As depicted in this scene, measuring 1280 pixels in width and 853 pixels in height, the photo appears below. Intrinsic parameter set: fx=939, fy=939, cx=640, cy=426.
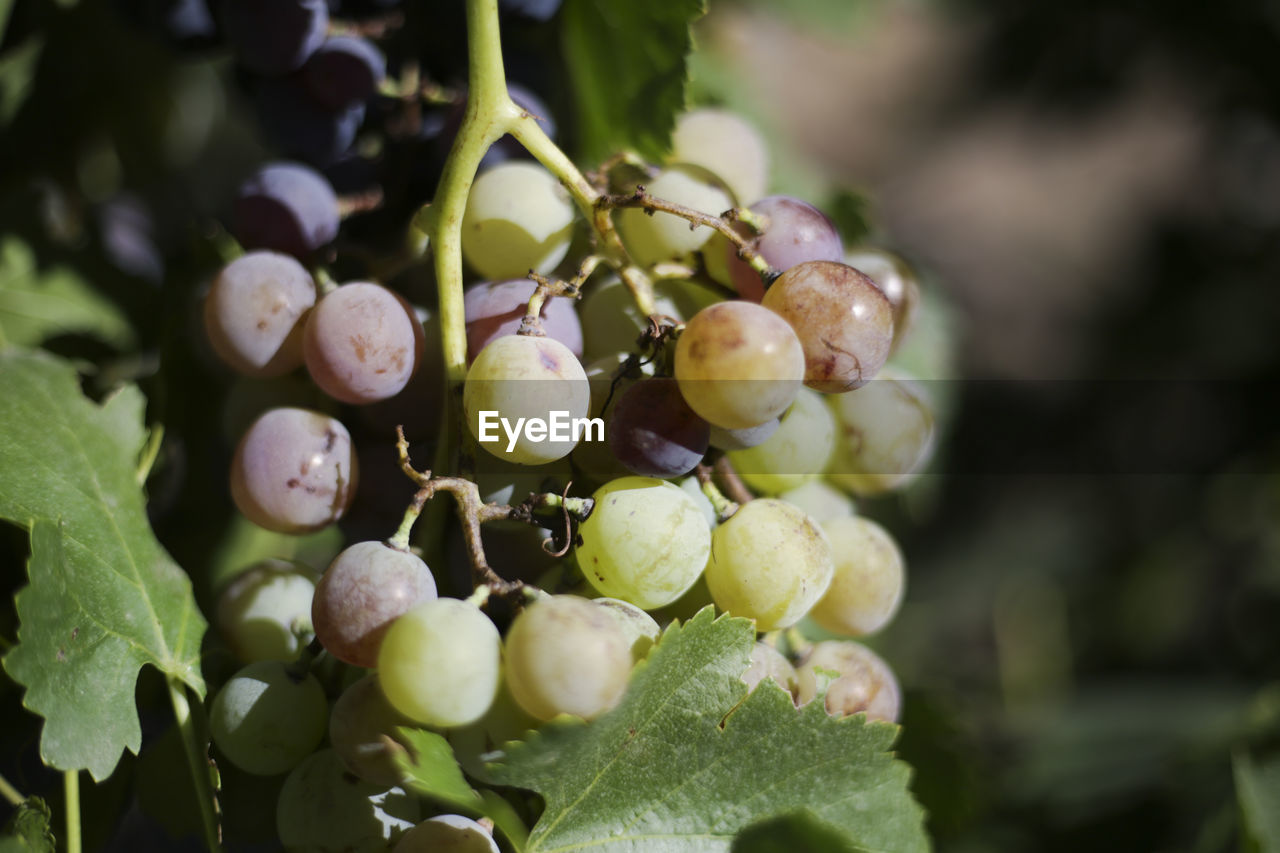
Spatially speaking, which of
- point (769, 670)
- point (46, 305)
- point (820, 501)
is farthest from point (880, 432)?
point (46, 305)

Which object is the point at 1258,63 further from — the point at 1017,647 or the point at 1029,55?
the point at 1017,647

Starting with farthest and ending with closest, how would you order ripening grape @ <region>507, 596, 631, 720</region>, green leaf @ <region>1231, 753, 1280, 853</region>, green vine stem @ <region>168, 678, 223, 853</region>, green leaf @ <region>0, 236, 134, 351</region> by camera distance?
green leaf @ <region>0, 236, 134, 351</region> < green leaf @ <region>1231, 753, 1280, 853</region> < green vine stem @ <region>168, 678, 223, 853</region> < ripening grape @ <region>507, 596, 631, 720</region>

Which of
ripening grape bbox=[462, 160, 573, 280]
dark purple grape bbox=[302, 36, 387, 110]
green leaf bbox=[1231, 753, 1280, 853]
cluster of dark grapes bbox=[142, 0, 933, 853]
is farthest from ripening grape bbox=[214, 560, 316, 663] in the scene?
green leaf bbox=[1231, 753, 1280, 853]

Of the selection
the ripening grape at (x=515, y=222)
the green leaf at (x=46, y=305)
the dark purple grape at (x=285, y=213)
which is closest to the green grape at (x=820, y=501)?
the ripening grape at (x=515, y=222)

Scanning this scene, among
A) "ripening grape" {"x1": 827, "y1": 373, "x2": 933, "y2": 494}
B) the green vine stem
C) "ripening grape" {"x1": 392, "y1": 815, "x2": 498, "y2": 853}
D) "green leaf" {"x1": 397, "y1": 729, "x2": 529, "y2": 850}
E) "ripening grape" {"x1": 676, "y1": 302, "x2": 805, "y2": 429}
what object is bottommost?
the green vine stem

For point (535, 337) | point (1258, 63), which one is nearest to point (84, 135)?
point (535, 337)

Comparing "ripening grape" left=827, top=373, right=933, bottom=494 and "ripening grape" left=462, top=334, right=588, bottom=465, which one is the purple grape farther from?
"ripening grape" left=827, top=373, right=933, bottom=494
